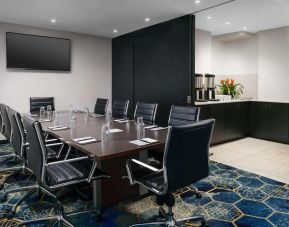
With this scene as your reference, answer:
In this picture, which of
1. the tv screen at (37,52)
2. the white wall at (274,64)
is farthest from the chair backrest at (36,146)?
the white wall at (274,64)

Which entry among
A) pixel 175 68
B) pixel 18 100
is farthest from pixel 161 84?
pixel 18 100

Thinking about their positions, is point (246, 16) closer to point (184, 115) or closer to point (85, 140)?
point (184, 115)

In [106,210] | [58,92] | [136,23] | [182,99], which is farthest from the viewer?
[58,92]

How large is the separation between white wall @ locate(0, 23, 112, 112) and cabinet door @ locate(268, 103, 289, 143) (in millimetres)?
4278

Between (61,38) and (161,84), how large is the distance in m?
2.79

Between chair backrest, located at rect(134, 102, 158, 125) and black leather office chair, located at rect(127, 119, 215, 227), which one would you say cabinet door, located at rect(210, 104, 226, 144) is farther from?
black leather office chair, located at rect(127, 119, 215, 227)

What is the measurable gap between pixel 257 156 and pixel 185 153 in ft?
10.9

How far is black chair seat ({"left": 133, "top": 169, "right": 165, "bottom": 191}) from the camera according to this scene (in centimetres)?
193

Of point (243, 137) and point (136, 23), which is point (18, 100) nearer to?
point (136, 23)

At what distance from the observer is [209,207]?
265cm

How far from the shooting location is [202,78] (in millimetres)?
5781

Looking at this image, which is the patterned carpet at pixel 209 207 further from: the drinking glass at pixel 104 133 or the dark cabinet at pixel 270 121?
the dark cabinet at pixel 270 121

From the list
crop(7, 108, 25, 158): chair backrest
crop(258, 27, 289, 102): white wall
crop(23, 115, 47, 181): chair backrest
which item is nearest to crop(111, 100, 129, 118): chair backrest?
crop(7, 108, 25, 158): chair backrest

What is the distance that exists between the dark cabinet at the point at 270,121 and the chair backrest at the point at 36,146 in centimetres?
521
